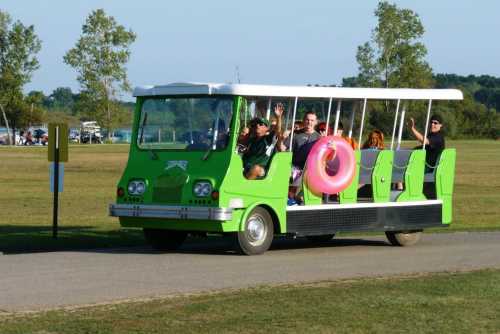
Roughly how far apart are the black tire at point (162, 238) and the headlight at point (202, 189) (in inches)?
51.0

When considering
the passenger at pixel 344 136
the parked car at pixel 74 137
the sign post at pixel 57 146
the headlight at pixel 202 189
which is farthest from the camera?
the parked car at pixel 74 137

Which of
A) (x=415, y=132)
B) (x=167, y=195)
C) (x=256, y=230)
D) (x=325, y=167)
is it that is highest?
(x=415, y=132)

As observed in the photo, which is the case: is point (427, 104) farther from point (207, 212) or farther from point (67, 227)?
point (67, 227)

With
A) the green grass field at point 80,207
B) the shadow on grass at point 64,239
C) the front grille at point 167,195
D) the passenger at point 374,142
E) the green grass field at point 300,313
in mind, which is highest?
the passenger at point 374,142

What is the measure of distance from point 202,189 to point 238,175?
518 mm

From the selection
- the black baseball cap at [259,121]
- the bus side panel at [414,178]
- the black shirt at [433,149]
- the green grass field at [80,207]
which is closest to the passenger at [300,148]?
the black baseball cap at [259,121]

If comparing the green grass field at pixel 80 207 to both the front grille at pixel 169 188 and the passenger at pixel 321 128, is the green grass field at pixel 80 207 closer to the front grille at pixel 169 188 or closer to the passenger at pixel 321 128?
the front grille at pixel 169 188

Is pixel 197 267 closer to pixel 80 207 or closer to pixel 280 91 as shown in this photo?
pixel 280 91

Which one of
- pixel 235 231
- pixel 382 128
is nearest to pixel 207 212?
pixel 235 231

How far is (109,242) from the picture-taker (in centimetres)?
1872

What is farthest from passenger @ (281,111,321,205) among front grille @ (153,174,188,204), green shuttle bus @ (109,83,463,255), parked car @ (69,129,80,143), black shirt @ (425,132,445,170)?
parked car @ (69,129,80,143)

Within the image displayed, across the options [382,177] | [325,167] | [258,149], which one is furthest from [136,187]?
[382,177]

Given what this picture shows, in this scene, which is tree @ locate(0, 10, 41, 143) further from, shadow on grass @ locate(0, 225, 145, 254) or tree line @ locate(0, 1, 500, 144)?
shadow on grass @ locate(0, 225, 145, 254)

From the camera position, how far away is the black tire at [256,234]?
52.9 ft
